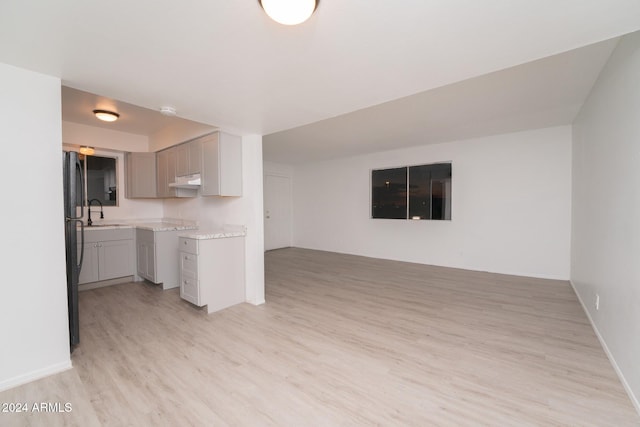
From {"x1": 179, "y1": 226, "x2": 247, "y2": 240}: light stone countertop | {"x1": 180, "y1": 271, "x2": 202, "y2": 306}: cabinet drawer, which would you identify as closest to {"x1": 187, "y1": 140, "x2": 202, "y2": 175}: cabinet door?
{"x1": 179, "y1": 226, "x2": 247, "y2": 240}: light stone countertop

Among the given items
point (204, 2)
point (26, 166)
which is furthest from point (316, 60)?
point (26, 166)

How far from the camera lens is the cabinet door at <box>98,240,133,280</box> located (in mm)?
4023

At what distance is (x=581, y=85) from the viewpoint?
9.04ft

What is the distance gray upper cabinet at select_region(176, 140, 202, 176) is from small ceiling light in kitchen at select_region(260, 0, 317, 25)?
9.18 ft

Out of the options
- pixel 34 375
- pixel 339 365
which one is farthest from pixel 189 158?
pixel 339 365

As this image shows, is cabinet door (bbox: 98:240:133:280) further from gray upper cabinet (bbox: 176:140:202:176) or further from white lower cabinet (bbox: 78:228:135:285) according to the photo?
gray upper cabinet (bbox: 176:140:202:176)

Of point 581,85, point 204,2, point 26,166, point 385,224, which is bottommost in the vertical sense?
point 385,224

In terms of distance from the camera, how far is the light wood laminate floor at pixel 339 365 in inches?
63.4

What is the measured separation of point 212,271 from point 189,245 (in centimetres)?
42

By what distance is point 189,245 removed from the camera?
3.20 metres

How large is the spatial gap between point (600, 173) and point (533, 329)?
166cm

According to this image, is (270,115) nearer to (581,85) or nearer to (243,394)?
(243,394)

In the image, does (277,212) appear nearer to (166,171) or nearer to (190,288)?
(166,171)

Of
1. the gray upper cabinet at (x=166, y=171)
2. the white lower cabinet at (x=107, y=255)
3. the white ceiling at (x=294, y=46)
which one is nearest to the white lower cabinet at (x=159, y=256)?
the white lower cabinet at (x=107, y=255)
